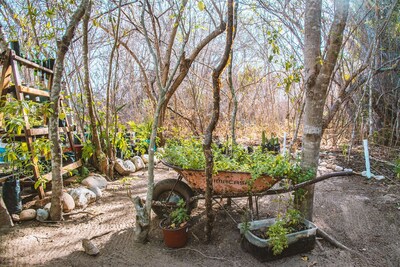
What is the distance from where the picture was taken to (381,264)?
2.27 m

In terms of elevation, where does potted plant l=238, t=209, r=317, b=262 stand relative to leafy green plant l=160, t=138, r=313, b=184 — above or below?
below

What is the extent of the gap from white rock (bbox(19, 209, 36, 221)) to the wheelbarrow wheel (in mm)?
1344

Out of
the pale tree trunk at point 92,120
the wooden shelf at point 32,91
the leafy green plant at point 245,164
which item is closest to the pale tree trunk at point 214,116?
the leafy green plant at point 245,164

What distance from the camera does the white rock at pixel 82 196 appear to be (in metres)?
3.26

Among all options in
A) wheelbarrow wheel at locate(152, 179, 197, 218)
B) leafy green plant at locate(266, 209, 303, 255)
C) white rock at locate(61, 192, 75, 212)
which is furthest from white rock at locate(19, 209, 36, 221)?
leafy green plant at locate(266, 209, 303, 255)

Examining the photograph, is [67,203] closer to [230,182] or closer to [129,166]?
[129,166]

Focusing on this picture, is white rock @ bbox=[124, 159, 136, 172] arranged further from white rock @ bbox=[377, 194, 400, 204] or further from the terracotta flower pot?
white rock @ bbox=[377, 194, 400, 204]

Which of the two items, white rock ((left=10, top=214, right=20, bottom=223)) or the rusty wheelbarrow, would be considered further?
white rock ((left=10, top=214, right=20, bottom=223))

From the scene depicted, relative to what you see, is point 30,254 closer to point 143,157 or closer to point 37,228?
point 37,228

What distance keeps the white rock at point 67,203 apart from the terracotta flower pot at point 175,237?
4.50 ft

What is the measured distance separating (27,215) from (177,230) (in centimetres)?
175

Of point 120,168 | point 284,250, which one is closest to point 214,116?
point 284,250

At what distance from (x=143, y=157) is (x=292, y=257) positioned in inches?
154

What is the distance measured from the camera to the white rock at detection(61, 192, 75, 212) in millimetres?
3062
